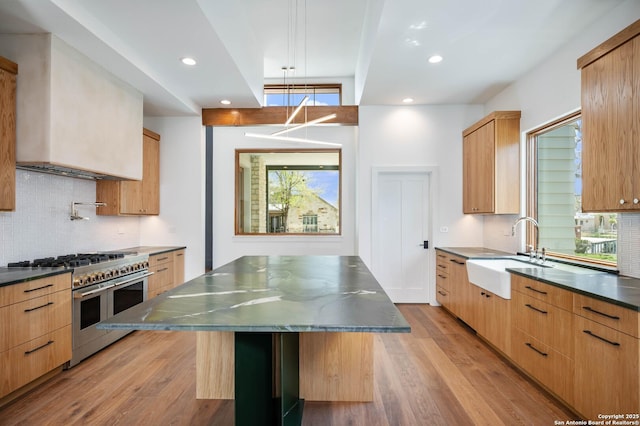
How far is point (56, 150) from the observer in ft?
8.80

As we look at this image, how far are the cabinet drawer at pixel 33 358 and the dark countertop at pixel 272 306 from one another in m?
1.43

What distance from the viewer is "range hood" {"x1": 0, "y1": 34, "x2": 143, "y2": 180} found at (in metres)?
2.60

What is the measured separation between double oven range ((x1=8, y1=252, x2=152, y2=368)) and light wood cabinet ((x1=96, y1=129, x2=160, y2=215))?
31.2 inches

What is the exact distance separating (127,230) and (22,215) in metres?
1.64

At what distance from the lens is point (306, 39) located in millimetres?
4172

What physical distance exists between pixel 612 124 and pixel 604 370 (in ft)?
5.07

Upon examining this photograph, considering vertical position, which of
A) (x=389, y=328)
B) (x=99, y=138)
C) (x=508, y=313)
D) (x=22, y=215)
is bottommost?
(x=508, y=313)

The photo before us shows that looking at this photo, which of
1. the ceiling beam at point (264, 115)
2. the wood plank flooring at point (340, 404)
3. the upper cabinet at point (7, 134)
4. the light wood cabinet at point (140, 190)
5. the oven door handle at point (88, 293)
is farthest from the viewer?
the ceiling beam at point (264, 115)

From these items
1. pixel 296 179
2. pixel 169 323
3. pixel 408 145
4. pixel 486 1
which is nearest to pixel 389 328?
pixel 169 323

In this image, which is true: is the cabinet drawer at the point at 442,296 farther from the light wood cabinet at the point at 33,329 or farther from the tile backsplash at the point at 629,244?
the light wood cabinet at the point at 33,329

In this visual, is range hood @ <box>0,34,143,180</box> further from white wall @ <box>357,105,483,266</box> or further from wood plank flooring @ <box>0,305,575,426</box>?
white wall @ <box>357,105,483,266</box>

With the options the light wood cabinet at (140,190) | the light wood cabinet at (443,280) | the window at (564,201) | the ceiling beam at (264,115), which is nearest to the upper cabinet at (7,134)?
the light wood cabinet at (140,190)

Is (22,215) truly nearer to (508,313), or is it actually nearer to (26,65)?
(26,65)

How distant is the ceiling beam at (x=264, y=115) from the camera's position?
15.8ft
